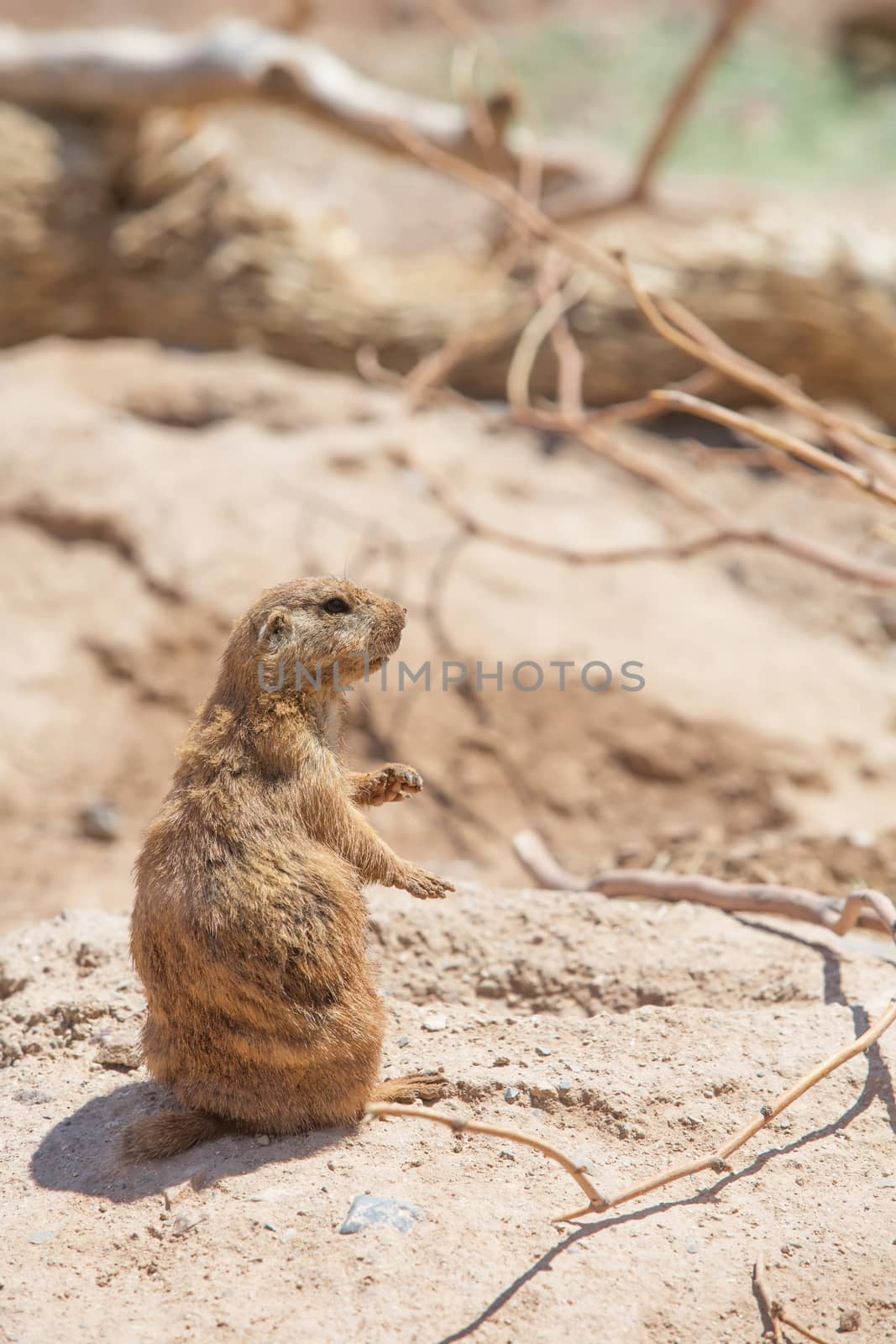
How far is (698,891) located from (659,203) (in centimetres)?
687

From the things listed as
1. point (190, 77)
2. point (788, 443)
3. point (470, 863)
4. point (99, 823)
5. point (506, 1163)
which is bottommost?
point (99, 823)

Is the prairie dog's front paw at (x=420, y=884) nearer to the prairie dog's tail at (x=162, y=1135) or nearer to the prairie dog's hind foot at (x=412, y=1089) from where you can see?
the prairie dog's hind foot at (x=412, y=1089)

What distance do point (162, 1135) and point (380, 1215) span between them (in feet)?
1.76

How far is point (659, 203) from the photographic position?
29.5 ft

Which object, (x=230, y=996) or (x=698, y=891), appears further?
(x=698, y=891)

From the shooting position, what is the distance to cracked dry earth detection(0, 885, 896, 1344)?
7.23 feet

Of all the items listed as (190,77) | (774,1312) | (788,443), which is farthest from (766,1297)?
(190,77)

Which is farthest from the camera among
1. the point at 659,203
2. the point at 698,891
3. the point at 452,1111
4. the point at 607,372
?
the point at 659,203

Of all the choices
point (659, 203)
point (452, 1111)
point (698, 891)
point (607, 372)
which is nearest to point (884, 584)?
point (698, 891)

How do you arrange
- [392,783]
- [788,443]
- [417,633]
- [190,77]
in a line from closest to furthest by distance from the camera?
1. [392,783]
2. [788,443]
3. [417,633]
4. [190,77]

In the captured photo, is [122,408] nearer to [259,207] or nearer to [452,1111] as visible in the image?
[259,207]

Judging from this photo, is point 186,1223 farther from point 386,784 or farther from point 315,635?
point 315,635

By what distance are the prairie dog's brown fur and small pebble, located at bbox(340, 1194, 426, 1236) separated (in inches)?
10.8

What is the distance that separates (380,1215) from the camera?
237 centimetres
